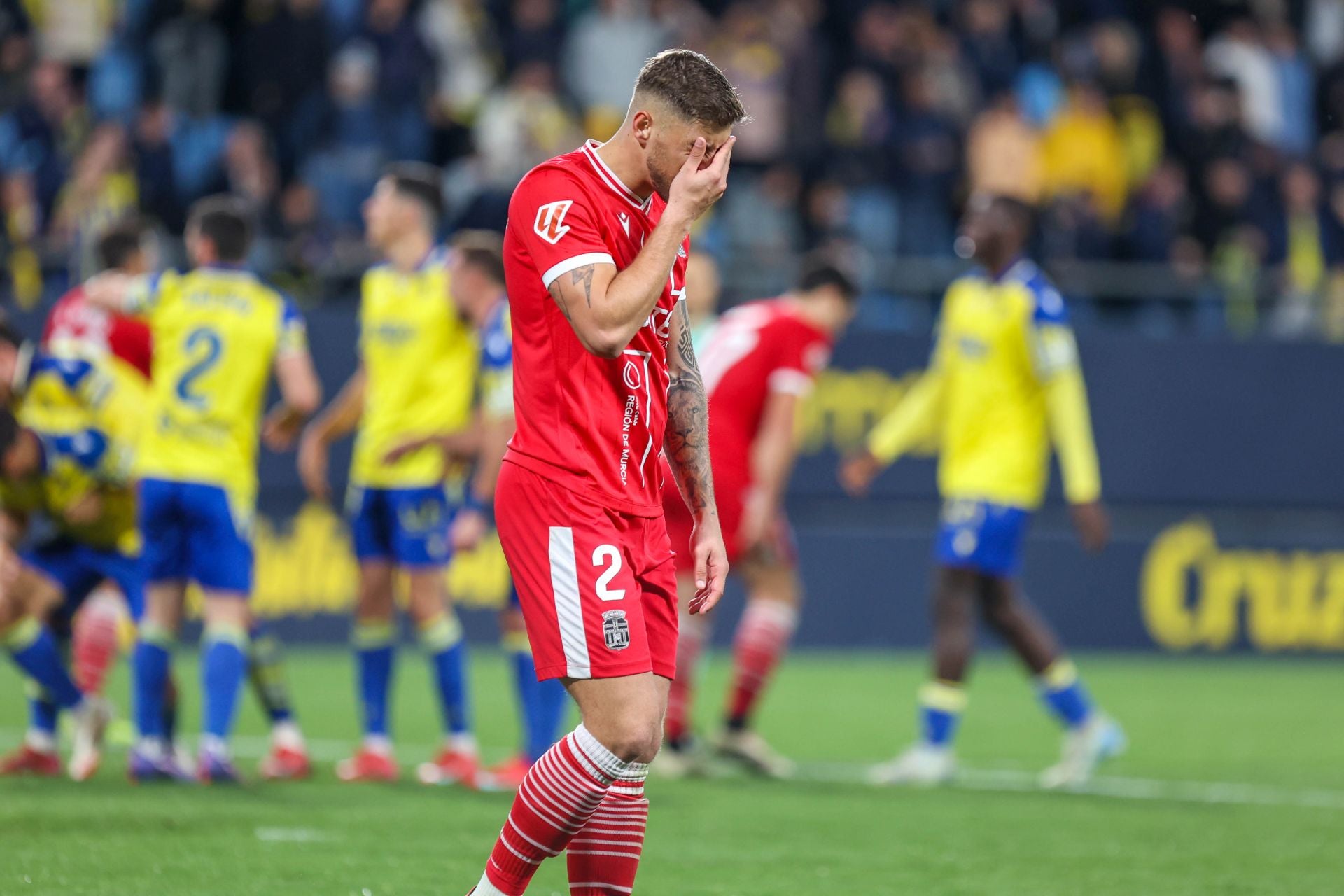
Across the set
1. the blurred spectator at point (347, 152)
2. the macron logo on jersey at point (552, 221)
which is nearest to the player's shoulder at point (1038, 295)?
the macron logo on jersey at point (552, 221)

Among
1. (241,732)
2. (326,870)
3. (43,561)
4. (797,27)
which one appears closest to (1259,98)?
(797,27)

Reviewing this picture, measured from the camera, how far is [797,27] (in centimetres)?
1711

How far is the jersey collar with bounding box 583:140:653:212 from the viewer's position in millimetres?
4609

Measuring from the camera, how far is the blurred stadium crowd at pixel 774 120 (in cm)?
1438

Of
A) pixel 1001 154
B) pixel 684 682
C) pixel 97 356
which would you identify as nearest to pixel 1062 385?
pixel 684 682

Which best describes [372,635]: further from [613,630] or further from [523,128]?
[523,128]

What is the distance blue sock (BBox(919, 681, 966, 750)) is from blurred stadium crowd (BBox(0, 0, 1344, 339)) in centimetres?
685

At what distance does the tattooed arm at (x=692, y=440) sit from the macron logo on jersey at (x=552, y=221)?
1.80ft

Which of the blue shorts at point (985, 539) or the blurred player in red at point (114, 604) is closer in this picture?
the blurred player in red at point (114, 604)

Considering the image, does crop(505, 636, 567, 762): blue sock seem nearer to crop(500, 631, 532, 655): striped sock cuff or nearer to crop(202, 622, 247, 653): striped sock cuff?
crop(500, 631, 532, 655): striped sock cuff

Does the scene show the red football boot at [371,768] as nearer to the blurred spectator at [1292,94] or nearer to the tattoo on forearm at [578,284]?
the tattoo on forearm at [578,284]

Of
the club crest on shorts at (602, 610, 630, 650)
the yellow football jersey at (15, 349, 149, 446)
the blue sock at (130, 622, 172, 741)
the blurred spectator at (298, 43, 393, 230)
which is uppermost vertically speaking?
the blurred spectator at (298, 43, 393, 230)

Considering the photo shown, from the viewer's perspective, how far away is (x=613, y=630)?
176 inches

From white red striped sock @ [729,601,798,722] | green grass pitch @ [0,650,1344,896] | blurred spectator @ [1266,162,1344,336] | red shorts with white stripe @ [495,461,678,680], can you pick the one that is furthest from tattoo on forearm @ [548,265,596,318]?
blurred spectator @ [1266,162,1344,336]
